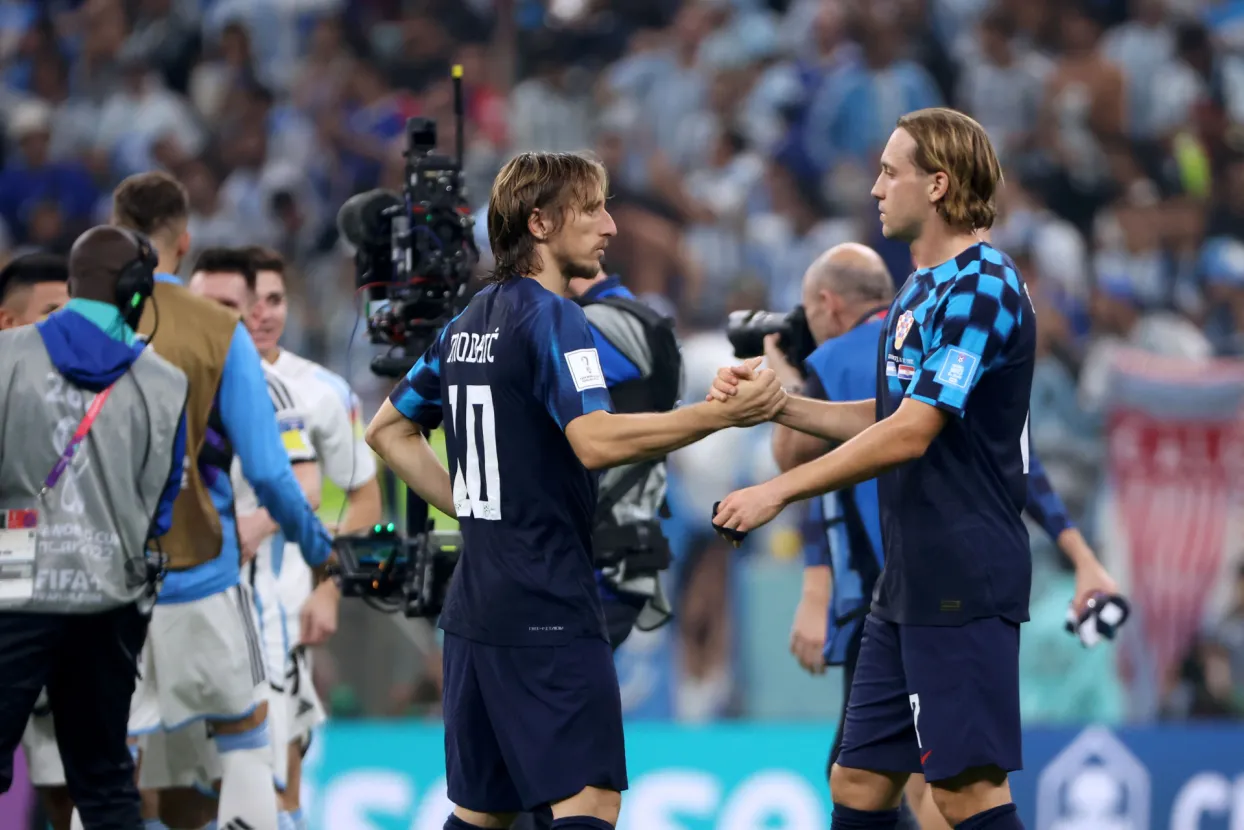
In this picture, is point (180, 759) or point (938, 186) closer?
point (938, 186)

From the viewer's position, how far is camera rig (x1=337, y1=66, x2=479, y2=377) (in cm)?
635

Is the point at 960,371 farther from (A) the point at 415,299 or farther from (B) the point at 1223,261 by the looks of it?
(B) the point at 1223,261

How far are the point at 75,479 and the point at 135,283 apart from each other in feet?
2.01

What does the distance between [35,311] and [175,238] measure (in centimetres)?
93

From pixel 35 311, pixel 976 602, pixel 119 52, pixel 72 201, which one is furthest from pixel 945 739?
pixel 119 52

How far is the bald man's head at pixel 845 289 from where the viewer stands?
646cm

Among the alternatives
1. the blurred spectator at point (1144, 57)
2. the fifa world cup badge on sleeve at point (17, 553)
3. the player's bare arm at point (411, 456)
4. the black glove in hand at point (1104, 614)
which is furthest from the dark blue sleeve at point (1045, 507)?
the blurred spectator at point (1144, 57)

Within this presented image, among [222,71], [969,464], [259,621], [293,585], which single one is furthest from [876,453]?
[222,71]

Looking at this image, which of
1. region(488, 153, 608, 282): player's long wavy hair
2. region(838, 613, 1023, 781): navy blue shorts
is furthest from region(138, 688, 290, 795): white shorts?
region(838, 613, 1023, 781): navy blue shorts

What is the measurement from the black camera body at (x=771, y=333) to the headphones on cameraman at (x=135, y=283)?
1.84 meters

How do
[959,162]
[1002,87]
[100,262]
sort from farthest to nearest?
[1002,87]
[100,262]
[959,162]

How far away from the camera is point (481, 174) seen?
44.7 ft

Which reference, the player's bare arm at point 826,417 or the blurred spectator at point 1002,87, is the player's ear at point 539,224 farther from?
the blurred spectator at point 1002,87

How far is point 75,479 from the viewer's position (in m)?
5.32
